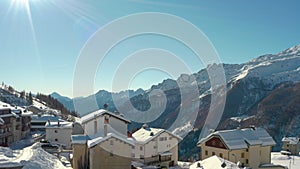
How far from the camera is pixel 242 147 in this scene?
32094mm

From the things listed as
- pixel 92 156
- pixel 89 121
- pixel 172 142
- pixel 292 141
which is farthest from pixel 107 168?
pixel 292 141

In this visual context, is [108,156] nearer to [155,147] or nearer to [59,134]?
[155,147]

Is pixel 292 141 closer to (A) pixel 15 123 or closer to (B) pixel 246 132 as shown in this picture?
(B) pixel 246 132

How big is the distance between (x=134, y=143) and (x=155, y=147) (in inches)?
134

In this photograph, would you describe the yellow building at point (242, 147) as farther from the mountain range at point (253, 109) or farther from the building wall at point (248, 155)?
the mountain range at point (253, 109)

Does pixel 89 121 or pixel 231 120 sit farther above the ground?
pixel 89 121

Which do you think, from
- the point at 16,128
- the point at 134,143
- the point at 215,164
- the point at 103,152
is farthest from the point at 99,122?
the point at 16,128

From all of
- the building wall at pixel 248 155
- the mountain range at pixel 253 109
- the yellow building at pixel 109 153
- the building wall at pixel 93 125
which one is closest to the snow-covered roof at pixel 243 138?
the building wall at pixel 248 155

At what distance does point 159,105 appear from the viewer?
148 meters

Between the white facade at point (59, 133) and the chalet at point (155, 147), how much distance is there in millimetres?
12873

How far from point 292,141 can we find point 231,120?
88.6 metres

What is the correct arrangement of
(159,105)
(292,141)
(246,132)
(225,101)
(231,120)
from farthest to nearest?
(225,101) < (159,105) < (231,120) < (292,141) < (246,132)

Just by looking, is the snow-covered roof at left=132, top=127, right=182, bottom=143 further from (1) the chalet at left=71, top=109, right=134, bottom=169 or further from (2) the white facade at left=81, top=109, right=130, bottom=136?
(1) the chalet at left=71, top=109, right=134, bottom=169

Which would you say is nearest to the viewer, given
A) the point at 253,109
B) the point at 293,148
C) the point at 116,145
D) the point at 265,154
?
the point at 116,145
